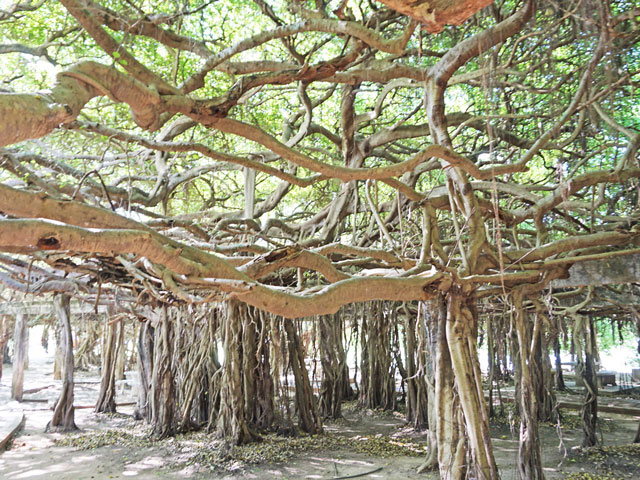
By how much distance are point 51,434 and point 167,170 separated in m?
5.40

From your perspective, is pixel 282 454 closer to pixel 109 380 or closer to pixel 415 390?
pixel 415 390

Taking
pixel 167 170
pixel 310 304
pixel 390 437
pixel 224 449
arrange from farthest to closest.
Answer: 1. pixel 390 437
2. pixel 224 449
3. pixel 167 170
4. pixel 310 304

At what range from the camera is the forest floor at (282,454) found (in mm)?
5895

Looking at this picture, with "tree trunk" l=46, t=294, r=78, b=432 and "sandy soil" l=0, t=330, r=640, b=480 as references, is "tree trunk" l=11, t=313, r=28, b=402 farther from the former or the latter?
"tree trunk" l=46, t=294, r=78, b=432

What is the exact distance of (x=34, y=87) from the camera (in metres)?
5.69

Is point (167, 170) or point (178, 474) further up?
point (167, 170)

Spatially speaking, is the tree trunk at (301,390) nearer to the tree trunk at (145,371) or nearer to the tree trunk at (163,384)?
the tree trunk at (163,384)

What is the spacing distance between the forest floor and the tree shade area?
14.4 inches

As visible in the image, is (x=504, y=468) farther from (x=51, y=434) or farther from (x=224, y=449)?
(x=51, y=434)

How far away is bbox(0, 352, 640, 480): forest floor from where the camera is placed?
589 centimetres

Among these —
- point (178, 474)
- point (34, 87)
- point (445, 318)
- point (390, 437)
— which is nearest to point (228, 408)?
point (178, 474)

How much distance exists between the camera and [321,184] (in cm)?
795

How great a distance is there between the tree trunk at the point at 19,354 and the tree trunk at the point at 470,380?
10915 millimetres

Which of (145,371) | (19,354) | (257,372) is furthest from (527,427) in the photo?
(19,354)
